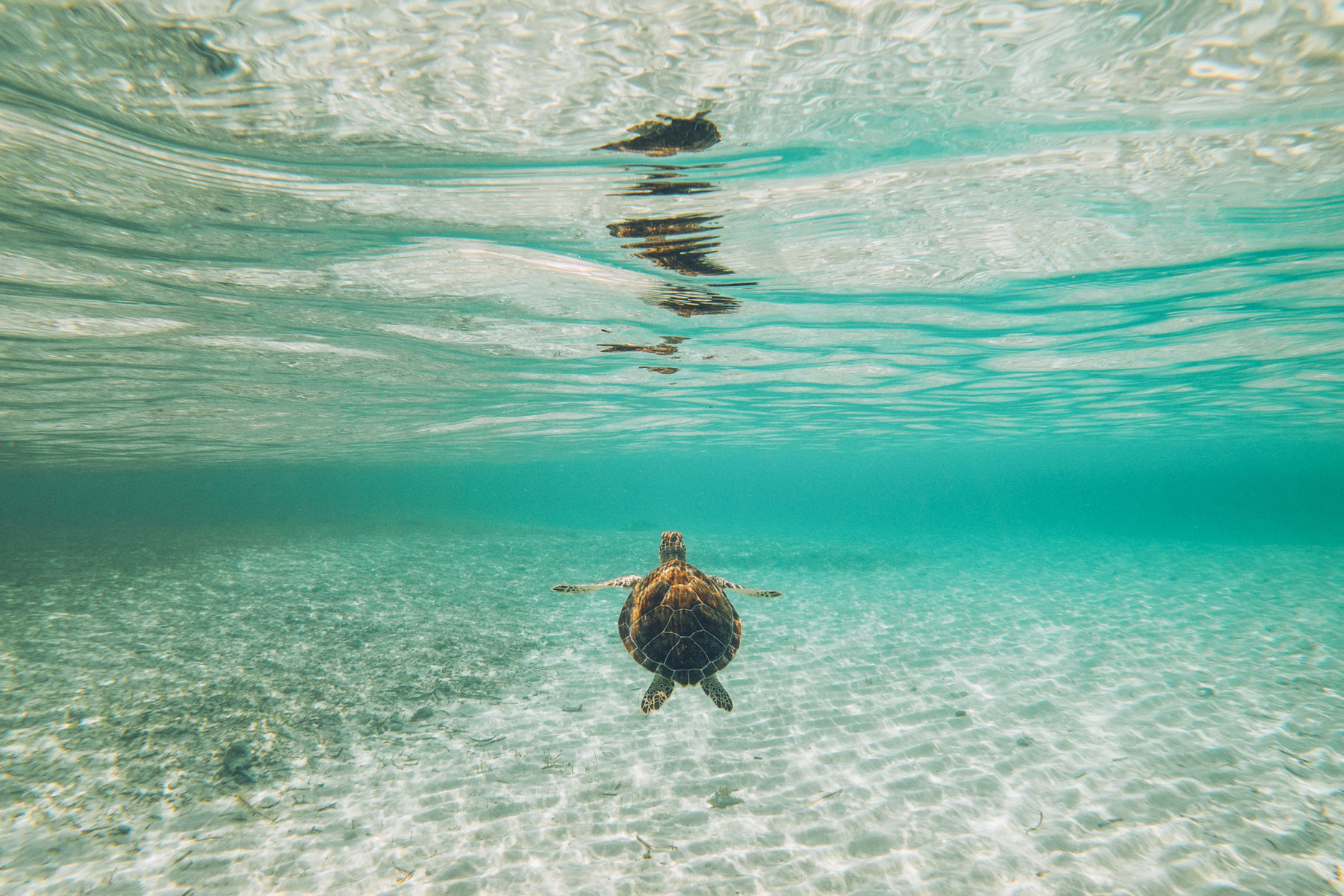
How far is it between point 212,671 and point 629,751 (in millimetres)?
8982

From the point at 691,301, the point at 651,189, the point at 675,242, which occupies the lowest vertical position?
the point at 691,301

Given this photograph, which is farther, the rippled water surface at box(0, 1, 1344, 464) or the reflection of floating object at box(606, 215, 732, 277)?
the reflection of floating object at box(606, 215, 732, 277)

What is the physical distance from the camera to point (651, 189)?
7.79 metres

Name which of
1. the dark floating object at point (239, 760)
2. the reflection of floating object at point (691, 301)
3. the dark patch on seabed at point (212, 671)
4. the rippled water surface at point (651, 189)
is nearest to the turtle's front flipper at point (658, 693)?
the dark patch on seabed at point (212, 671)

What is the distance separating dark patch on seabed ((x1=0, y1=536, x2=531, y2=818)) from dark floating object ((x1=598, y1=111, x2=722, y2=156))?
10.1 m

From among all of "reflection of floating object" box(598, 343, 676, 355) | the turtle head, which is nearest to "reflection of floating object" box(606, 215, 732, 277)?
"reflection of floating object" box(598, 343, 676, 355)

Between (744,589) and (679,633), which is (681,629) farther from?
(744,589)

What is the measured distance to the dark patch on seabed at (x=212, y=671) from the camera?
7766 mm

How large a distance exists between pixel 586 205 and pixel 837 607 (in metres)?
15.9

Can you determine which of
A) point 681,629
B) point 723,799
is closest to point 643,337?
point 681,629

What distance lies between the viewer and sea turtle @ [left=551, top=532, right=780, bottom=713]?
19.6 ft

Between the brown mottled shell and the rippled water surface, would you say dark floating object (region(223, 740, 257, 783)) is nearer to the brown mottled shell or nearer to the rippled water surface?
the brown mottled shell

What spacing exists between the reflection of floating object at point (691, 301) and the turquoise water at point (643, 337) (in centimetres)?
15

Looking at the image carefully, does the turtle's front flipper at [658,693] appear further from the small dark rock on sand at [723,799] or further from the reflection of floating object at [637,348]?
the reflection of floating object at [637,348]
